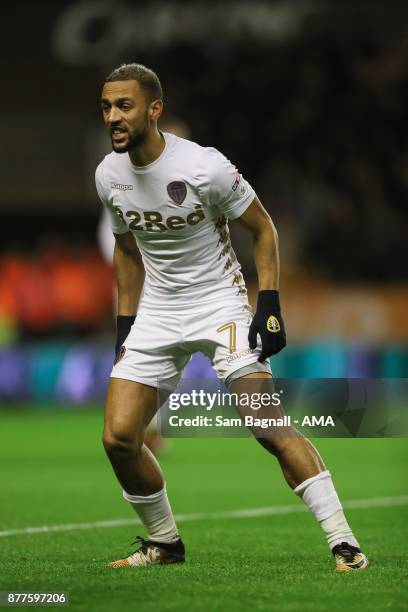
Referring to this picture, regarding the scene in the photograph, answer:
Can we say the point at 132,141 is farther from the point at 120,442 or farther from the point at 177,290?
the point at 120,442

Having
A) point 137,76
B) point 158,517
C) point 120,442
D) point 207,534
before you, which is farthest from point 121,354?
point 207,534

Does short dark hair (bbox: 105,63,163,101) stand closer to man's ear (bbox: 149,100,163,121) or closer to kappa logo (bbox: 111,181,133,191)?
man's ear (bbox: 149,100,163,121)

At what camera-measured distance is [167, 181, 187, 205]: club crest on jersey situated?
7242mm

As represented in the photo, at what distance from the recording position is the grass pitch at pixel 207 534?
21.3ft

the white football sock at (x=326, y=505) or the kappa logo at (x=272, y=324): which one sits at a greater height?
the kappa logo at (x=272, y=324)

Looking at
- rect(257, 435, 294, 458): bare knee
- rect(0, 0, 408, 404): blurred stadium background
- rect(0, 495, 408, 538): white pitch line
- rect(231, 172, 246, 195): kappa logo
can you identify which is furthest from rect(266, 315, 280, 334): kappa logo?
rect(0, 0, 408, 404): blurred stadium background

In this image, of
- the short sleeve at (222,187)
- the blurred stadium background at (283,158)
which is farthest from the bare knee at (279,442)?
the blurred stadium background at (283,158)

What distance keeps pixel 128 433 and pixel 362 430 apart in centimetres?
118

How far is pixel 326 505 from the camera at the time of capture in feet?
23.2

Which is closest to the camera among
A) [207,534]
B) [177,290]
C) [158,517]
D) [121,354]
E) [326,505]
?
[326,505]

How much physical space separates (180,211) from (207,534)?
258 cm

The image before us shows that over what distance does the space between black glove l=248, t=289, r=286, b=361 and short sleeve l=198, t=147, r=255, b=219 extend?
485 mm

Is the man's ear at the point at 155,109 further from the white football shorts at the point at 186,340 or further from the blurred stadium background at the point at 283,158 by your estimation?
the blurred stadium background at the point at 283,158

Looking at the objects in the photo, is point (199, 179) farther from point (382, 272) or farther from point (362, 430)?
point (382, 272)
